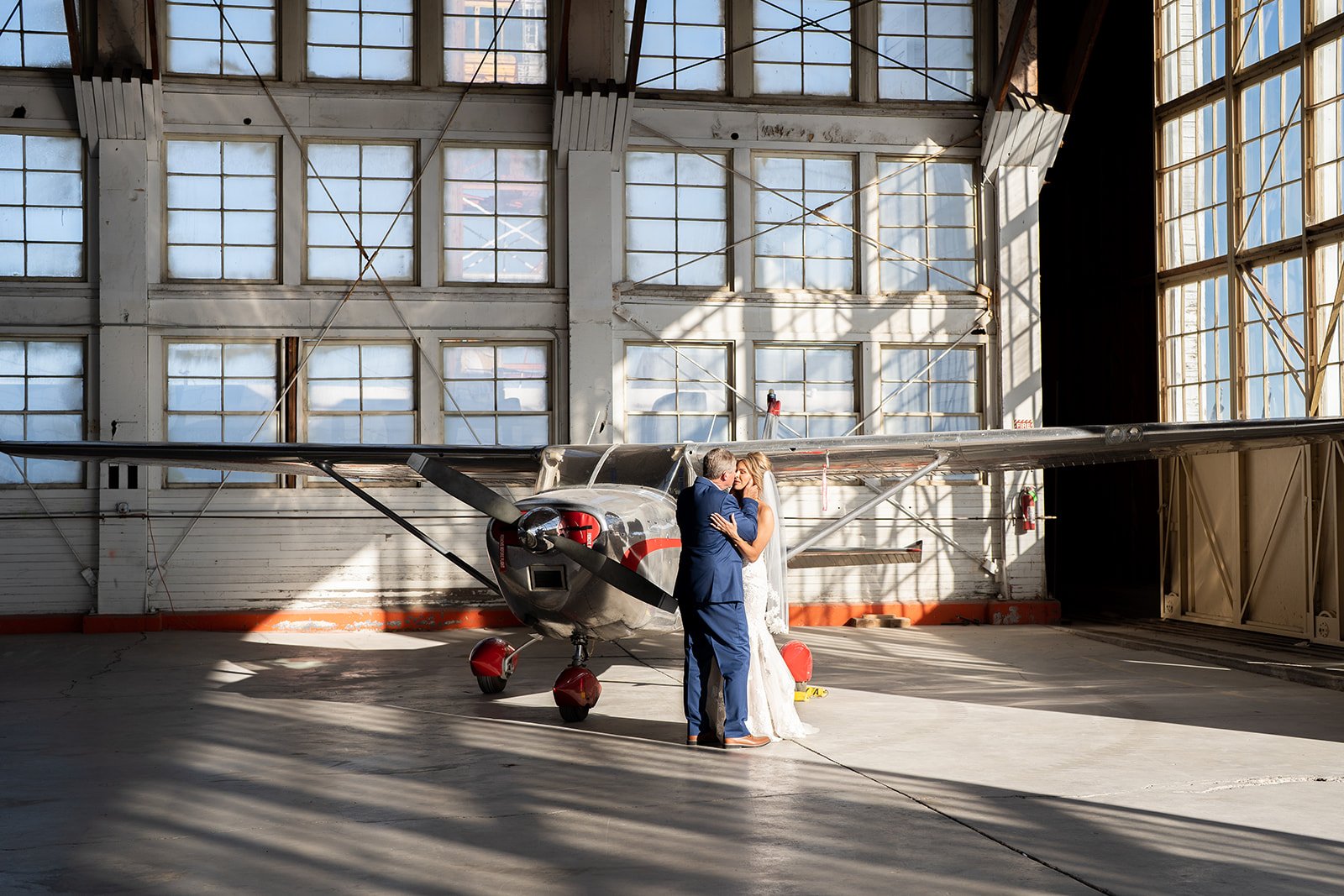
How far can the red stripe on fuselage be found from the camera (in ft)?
27.5

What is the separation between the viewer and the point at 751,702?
7781 mm

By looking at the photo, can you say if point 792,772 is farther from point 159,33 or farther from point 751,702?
point 159,33

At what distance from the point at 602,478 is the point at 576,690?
2122mm

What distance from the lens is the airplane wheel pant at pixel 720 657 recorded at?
24.5 feet

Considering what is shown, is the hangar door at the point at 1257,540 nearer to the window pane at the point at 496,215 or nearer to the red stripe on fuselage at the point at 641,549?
the red stripe on fuselage at the point at 641,549

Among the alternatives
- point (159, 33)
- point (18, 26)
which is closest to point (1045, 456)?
point (159, 33)

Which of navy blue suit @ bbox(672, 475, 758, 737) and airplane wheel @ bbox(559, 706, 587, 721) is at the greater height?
navy blue suit @ bbox(672, 475, 758, 737)

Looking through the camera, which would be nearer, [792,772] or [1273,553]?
[792,772]

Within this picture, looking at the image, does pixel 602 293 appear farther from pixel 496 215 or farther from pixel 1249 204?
pixel 1249 204

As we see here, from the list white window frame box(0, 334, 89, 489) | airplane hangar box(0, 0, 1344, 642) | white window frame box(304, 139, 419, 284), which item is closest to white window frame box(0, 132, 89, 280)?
airplane hangar box(0, 0, 1344, 642)

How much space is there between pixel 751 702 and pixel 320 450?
542 centimetres

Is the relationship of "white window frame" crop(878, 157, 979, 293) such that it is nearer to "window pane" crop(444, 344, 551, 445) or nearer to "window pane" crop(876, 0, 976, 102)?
"window pane" crop(876, 0, 976, 102)

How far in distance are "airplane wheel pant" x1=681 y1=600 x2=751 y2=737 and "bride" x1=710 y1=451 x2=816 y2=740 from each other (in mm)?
200

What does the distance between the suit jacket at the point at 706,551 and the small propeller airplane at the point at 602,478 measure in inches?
33.3
